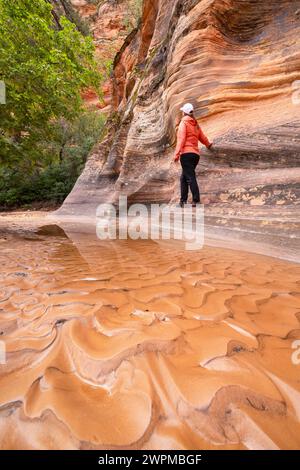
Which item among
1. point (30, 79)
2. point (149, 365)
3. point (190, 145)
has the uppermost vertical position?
point (30, 79)

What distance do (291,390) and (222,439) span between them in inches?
12.9

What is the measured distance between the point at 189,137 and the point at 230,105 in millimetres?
1073

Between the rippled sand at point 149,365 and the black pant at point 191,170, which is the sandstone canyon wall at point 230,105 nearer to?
→ the black pant at point 191,170

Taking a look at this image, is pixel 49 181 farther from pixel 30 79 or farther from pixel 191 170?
pixel 191 170

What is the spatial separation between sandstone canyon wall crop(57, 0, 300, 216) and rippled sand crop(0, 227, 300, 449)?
8.07 feet

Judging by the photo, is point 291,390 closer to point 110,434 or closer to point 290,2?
point 110,434

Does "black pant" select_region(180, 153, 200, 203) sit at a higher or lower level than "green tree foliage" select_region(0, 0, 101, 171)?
lower

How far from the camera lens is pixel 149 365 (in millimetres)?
903

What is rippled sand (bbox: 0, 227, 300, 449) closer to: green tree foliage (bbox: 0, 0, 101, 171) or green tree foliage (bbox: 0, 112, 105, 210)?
green tree foliage (bbox: 0, 0, 101, 171)

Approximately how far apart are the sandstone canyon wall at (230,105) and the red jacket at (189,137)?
0.31 meters

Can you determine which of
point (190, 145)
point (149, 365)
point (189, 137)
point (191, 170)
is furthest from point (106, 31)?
point (149, 365)

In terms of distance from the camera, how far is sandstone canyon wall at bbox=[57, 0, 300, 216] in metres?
3.78

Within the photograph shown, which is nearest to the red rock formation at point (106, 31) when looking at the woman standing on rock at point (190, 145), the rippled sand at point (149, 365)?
the woman standing on rock at point (190, 145)

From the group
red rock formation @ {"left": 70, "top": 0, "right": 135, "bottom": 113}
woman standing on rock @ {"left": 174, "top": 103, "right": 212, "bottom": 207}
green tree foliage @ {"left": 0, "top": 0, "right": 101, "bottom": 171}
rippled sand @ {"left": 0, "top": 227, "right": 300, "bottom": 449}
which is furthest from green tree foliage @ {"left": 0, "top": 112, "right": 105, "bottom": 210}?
rippled sand @ {"left": 0, "top": 227, "right": 300, "bottom": 449}
